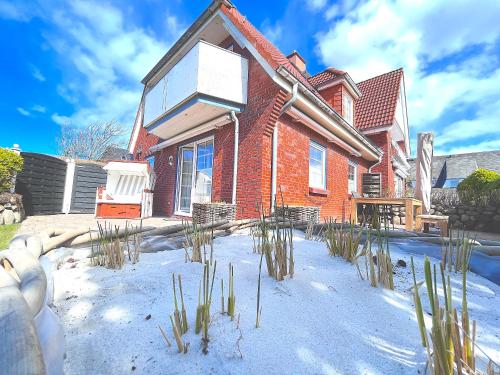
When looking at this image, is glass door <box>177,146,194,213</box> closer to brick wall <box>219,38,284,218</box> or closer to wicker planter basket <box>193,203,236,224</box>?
brick wall <box>219,38,284,218</box>

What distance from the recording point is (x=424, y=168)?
5832 millimetres

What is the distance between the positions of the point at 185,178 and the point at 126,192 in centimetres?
217

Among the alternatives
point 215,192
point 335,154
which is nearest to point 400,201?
point 335,154

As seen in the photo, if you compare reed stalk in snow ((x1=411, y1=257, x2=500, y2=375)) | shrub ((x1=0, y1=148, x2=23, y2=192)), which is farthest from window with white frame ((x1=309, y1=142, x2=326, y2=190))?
shrub ((x1=0, y1=148, x2=23, y2=192))

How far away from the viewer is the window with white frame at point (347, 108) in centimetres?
843

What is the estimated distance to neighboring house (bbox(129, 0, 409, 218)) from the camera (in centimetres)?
507

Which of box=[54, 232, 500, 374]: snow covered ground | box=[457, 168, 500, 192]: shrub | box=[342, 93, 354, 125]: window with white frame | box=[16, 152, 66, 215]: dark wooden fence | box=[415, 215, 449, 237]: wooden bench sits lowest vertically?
box=[54, 232, 500, 374]: snow covered ground

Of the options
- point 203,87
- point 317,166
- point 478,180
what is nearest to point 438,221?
point 317,166

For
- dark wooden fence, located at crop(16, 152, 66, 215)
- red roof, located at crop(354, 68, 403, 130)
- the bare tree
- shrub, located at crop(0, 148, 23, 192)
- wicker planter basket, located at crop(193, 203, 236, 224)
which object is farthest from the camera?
the bare tree

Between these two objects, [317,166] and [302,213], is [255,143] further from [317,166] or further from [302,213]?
[317,166]

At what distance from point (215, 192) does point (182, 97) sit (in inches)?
94.5

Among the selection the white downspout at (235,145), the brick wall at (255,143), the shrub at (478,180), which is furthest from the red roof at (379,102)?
the white downspout at (235,145)

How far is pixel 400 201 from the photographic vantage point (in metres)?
4.98

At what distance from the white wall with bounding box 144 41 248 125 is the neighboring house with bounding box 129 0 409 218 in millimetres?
22
